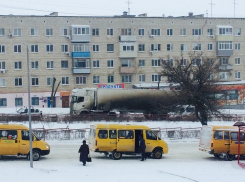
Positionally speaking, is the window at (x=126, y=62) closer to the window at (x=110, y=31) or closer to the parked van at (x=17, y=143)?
the window at (x=110, y=31)

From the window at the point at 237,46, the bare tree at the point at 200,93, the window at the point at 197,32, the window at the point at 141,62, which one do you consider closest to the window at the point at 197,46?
the window at the point at 197,32

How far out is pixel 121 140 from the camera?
1010 inches

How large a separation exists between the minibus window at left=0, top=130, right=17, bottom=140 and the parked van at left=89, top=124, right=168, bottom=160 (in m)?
4.18

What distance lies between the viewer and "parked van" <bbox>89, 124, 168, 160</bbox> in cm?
2544

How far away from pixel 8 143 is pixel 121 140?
232 inches

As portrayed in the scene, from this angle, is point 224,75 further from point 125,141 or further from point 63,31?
point 125,141

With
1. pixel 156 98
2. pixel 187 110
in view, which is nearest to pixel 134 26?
pixel 156 98

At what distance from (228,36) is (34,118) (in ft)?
137

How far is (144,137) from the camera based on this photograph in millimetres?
26203

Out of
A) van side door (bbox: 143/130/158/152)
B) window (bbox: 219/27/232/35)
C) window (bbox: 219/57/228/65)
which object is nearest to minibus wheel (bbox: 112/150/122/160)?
van side door (bbox: 143/130/158/152)

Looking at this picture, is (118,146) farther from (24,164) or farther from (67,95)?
(67,95)

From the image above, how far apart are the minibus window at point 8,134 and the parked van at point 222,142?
10.4 metres

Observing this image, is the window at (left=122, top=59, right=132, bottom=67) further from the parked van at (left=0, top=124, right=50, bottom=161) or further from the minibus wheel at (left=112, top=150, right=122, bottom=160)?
the parked van at (left=0, top=124, right=50, bottom=161)

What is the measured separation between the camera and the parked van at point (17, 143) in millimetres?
24016
